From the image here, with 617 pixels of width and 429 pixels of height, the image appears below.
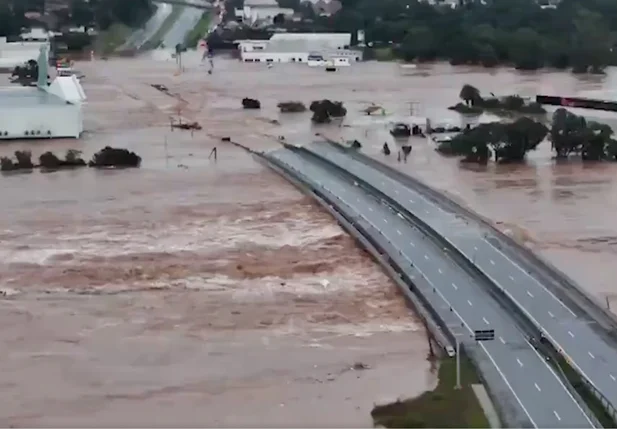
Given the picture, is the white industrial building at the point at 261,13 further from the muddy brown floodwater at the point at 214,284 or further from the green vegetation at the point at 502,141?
the green vegetation at the point at 502,141

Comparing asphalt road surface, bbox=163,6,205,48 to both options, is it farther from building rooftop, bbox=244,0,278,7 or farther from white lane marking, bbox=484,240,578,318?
white lane marking, bbox=484,240,578,318

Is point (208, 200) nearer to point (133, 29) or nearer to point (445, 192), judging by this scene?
point (445, 192)


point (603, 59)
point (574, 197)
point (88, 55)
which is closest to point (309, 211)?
point (574, 197)

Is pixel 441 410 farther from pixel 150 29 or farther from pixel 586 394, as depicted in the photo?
pixel 150 29

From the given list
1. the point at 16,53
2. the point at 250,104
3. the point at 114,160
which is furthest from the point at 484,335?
the point at 16,53

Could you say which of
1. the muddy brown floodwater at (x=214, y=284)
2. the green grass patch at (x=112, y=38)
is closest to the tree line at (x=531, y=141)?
the muddy brown floodwater at (x=214, y=284)

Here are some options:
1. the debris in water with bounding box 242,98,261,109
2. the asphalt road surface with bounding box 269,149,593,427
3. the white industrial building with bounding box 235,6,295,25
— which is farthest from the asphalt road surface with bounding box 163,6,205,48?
the asphalt road surface with bounding box 269,149,593,427

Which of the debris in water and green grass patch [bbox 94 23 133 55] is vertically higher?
green grass patch [bbox 94 23 133 55]
